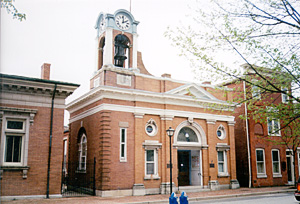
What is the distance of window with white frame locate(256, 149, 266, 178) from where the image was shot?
88.6 ft

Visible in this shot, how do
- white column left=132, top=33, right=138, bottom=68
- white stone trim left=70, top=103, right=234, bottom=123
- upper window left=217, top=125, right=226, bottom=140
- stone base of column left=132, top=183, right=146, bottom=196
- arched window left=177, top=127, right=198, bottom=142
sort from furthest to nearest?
upper window left=217, top=125, right=226, bottom=140 → arched window left=177, top=127, right=198, bottom=142 → white column left=132, top=33, right=138, bottom=68 → white stone trim left=70, top=103, right=234, bottom=123 → stone base of column left=132, top=183, right=146, bottom=196

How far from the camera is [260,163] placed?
1075 inches

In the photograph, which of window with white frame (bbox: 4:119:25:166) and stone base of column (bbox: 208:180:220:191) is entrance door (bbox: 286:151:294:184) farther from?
window with white frame (bbox: 4:119:25:166)

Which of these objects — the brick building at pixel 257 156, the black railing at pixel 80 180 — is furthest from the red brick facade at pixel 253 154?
the black railing at pixel 80 180

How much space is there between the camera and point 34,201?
15.4 m

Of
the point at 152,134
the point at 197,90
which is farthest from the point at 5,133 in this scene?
the point at 197,90

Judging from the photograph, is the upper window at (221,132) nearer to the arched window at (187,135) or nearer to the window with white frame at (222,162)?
the window with white frame at (222,162)

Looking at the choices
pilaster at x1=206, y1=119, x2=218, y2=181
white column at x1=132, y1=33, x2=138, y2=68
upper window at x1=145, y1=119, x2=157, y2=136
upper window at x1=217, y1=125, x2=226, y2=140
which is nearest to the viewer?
upper window at x1=145, y1=119, x2=157, y2=136

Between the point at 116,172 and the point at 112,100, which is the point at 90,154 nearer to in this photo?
the point at 116,172

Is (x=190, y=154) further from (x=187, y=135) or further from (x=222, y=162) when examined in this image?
(x=222, y=162)

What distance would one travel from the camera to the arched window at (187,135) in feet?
75.8

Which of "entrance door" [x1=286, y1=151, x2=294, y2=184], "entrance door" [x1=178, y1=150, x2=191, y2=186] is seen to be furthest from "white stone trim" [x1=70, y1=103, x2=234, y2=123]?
"entrance door" [x1=286, y1=151, x2=294, y2=184]

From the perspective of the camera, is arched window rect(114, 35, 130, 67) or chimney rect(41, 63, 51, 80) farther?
arched window rect(114, 35, 130, 67)

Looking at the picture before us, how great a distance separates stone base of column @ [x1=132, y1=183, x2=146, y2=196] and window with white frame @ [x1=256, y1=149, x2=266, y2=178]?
39.3 ft
